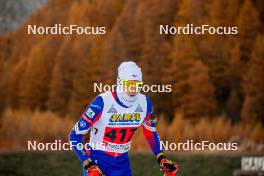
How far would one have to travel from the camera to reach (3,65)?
7.73 m

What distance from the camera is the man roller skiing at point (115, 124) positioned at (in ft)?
13.2

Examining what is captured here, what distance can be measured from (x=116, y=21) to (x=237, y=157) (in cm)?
263

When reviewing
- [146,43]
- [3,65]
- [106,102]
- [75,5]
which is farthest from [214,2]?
[106,102]

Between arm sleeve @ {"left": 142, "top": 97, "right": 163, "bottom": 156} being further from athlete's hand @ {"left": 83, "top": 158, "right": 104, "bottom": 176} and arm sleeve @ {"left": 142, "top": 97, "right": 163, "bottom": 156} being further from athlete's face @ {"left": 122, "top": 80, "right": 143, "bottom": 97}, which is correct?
athlete's hand @ {"left": 83, "top": 158, "right": 104, "bottom": 176}

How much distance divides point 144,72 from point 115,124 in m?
3.71

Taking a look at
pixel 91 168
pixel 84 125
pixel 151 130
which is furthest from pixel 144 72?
pixel 91 168

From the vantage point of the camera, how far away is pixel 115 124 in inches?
163

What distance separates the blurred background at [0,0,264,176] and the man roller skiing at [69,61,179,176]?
3332 mm

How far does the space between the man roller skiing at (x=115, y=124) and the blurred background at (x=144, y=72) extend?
333cm

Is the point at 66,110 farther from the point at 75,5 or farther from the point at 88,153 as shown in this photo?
the point at 88,153

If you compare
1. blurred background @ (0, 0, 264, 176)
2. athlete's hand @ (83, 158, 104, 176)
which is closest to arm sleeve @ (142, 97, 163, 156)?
athlete's hand @ (83, 158, 104, 176)

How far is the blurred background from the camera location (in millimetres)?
7711

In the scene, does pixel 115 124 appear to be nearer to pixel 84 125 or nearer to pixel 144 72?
pixel 84 125

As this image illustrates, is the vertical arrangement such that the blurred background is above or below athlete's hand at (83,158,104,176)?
above
